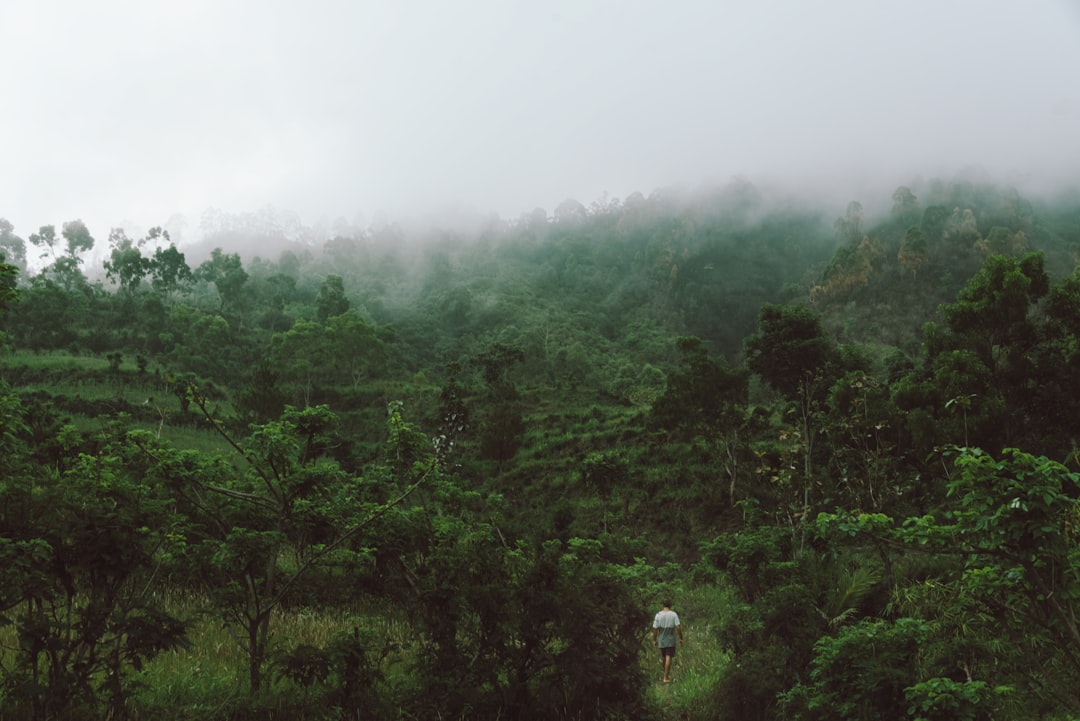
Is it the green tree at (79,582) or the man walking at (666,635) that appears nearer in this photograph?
the green tree at (79,582)

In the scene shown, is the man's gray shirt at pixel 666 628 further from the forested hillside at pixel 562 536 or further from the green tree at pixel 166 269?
the green tree at pixel 166 269

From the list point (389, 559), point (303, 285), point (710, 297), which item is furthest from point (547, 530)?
point (303, 285)

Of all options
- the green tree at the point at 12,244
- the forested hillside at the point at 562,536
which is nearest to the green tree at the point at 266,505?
the forested hillside at the point at 562,536

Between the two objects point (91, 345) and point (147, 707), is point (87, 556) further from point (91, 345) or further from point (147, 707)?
point (91, 345)

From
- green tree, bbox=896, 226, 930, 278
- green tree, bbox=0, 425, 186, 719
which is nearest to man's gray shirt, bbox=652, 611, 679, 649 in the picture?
green tree, bbox=0, 425, 186, 719

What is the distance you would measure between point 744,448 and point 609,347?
4532 cm

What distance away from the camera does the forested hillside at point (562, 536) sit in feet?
14.1

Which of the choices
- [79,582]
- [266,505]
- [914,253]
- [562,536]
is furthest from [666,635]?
[914,253]

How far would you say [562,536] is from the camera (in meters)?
7.02

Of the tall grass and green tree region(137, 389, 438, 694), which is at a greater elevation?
green tree region(137, 389, 438, 694)

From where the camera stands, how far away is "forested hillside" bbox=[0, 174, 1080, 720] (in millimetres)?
4301


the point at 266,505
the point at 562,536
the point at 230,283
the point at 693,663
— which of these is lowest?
the point at 693,663

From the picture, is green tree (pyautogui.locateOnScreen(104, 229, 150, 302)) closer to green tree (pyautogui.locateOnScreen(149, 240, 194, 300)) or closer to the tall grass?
green tree (pyautogui.locateOnScreen(149, 240, 194, 300))

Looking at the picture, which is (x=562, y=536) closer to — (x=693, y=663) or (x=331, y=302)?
(x=693, y=663)
